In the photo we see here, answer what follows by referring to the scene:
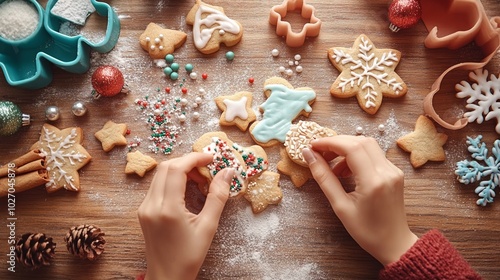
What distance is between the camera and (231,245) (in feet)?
4.70

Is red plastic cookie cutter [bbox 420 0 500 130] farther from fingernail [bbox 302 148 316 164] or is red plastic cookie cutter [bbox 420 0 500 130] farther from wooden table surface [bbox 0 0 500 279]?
fingernail [bbox 302 148 316 164]

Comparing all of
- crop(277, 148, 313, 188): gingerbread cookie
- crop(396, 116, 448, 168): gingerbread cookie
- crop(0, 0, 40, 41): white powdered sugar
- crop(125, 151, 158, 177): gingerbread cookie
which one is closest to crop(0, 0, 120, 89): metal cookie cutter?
crop(0, 0, 40, 41): white powdered sugar

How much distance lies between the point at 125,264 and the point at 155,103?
0.51 metres

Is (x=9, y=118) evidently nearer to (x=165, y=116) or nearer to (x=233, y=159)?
(x=165, y=116)

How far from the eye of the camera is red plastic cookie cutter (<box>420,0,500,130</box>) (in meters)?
1.46

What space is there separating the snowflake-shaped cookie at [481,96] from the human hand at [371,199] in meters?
0.36

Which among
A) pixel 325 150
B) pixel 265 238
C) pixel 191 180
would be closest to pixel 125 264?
pixel 191 180

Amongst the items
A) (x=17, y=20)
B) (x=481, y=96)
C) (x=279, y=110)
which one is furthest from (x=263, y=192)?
(x=17, y=20)

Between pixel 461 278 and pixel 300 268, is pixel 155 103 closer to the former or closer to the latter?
pixel 300 268

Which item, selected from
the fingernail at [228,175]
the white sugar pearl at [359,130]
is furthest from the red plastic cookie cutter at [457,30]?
the fingernail at [228,175]

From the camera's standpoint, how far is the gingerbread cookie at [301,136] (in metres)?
1.43

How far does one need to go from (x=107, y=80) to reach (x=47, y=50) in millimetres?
276

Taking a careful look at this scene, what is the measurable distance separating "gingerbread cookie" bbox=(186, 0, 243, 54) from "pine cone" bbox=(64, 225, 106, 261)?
656 millimetres

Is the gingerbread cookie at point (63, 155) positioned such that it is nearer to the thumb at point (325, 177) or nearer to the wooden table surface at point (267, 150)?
the wooden table surface at point (267, 150)
